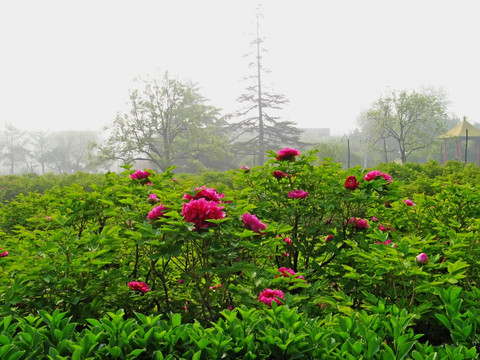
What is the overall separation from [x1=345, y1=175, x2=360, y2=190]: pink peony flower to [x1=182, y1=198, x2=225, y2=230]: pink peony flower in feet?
4.28

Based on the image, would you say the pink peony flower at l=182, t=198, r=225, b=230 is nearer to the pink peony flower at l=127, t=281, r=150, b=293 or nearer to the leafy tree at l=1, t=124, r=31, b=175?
the pink peony flower at l=127, t=281, r=150, b=293

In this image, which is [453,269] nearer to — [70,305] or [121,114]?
[70,305]

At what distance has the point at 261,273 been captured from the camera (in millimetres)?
2283

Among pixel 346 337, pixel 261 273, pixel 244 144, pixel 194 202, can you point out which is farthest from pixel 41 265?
pixel 244 144

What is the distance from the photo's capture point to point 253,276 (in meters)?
2.12

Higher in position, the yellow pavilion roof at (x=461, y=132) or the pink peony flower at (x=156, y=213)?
the yellow pavilion roof at (x=461, y=132)

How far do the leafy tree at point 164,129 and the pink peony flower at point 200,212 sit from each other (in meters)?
26.0

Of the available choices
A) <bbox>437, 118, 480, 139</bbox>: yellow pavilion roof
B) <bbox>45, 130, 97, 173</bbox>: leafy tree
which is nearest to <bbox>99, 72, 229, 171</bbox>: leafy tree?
<bbox>437, 118, 480, 139</bbox>: yellow pavilion roof

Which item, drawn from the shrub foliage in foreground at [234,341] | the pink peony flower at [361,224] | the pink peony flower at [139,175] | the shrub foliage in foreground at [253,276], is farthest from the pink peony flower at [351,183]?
the pink peony flower at [139,175]

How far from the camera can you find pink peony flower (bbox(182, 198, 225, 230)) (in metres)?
1.81

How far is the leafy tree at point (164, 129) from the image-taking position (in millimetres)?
27328

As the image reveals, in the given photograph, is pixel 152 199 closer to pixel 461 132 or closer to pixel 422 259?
pixel 422 259

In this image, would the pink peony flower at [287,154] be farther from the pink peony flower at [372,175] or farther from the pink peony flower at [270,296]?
the pink peony flower at [270,296]

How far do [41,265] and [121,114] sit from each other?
2741cm
